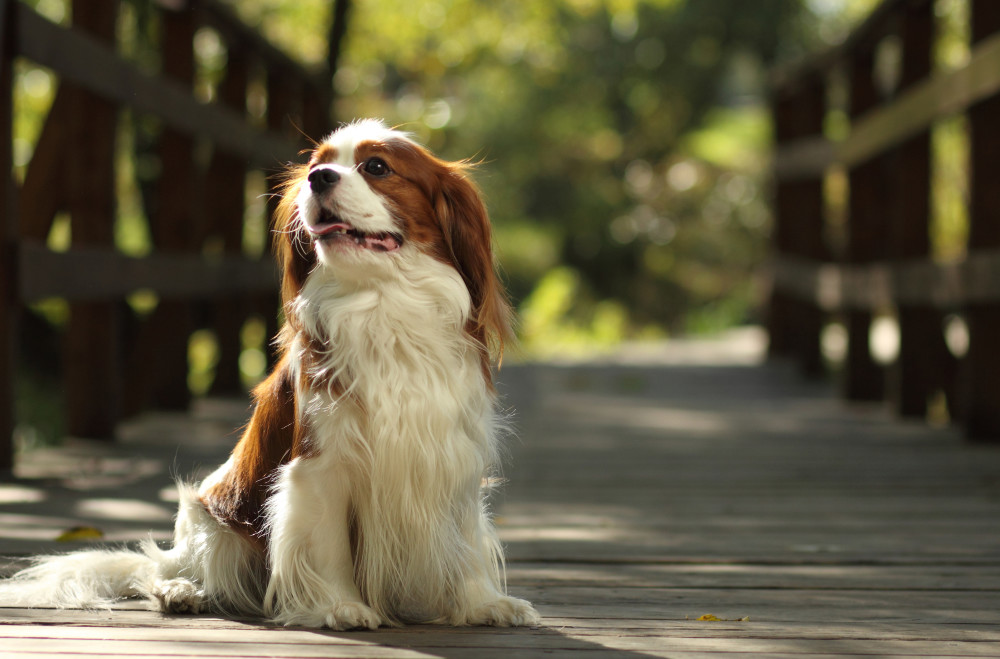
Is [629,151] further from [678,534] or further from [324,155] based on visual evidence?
[324,155]

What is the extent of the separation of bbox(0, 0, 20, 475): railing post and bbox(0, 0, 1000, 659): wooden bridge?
0.01 metres

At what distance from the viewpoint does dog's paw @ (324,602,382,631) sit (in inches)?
86.2

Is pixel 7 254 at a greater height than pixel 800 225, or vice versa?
pixel 800 225

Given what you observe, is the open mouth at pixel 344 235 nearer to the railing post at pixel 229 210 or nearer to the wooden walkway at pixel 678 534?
the wooden walkway at pixel 678 534

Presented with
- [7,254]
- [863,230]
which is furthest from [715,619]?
[863,230]

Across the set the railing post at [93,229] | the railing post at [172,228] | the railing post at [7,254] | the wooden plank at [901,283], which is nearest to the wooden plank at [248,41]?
the railing post at [172,228]

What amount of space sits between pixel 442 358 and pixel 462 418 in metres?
0.13

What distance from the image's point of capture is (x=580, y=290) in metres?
19.0

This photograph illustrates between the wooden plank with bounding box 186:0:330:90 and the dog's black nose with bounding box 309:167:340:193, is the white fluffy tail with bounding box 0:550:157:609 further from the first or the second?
the wooden plank with bounding box 186:0:330:90

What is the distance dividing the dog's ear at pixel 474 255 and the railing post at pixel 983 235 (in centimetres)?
306

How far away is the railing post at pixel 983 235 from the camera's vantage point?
4.66 metres

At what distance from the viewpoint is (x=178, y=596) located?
2287mm

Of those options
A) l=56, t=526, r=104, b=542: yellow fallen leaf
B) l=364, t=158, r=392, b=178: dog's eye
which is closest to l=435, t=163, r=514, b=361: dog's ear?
l=364, t=158, r=392, b=178: dog's eye

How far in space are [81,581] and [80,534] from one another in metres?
0.66
